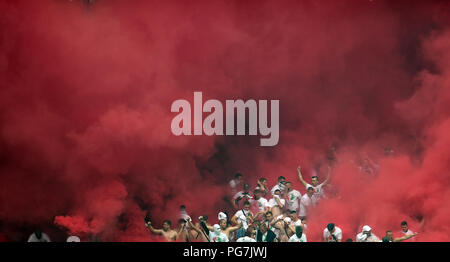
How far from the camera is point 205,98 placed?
953 cm

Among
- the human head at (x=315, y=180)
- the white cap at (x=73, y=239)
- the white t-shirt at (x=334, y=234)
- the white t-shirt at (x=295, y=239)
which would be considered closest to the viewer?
the white t-shirt at (x=295, y=239)

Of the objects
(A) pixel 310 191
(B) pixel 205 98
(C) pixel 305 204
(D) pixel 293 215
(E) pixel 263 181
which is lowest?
(D) pixel 293 215

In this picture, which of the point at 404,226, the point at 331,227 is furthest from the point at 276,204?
the point at 404,226

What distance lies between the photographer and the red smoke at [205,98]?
899cm

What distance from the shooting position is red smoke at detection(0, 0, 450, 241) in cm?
899

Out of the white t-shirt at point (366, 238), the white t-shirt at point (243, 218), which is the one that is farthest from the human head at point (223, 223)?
the white t-shirt at point (366, 238)

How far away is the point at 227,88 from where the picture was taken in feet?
31.8

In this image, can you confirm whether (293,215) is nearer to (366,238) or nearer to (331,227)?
(331,227)

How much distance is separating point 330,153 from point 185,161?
2.40 metres

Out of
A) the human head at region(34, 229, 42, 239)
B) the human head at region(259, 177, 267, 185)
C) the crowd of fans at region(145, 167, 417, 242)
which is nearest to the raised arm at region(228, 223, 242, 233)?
the crowd of fans at region(145, 167, 417, 242)

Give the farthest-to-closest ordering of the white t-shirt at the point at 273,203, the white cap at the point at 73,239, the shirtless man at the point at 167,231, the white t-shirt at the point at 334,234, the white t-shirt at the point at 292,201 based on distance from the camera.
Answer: the white t-shirt at the point at 292,201, the white t-shirt at the point at 273,203, the white cap at the point at 73,239, the shirtless man at the point at 167,231, the white t-shirt at the point at 334,234

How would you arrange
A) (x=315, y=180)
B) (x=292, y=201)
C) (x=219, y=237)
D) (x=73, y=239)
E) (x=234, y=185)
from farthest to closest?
Result: (x=234, y=185), (x=315, y=180), (x=292, y=201), (x=73, y=239), (x=219, y=237)

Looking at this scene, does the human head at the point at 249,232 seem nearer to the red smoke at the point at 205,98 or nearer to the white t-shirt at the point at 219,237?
the white t-shirt at the point at 219,237
